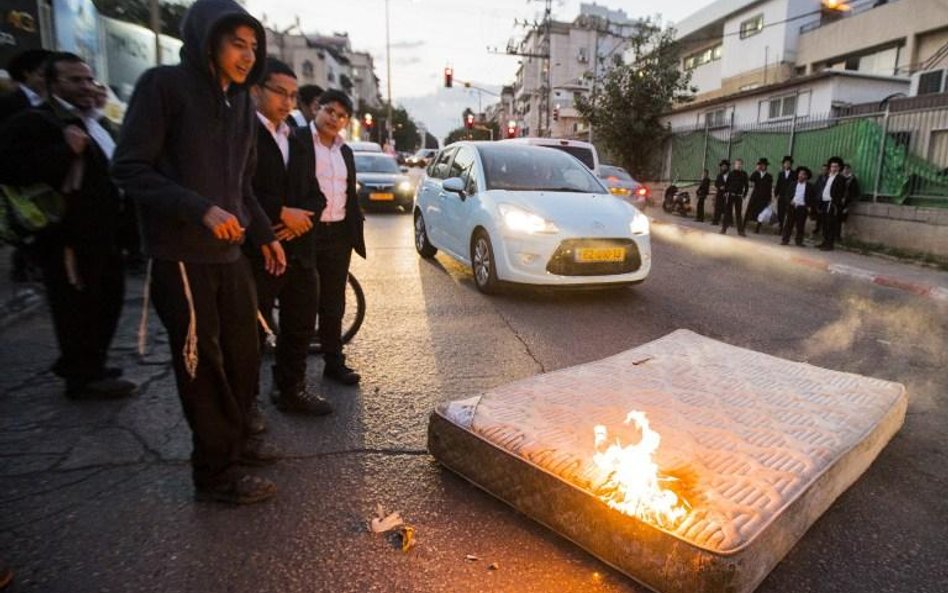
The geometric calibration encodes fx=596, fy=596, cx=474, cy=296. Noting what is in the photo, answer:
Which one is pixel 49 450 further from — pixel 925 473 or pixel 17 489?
pixel 925 473

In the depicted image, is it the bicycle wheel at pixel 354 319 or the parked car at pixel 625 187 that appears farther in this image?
the parked car at pixel 625 187

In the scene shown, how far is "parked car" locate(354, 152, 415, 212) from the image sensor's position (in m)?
15.5

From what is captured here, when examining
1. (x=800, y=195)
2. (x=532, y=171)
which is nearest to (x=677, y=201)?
(x=800, y=195)

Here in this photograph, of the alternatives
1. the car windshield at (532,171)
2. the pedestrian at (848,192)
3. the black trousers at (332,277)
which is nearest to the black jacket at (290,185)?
the black trousers at (332,277)

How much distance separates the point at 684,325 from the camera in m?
5.75

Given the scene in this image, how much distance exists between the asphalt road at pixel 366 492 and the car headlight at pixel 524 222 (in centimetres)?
118

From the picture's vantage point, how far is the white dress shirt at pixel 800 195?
12305 mm

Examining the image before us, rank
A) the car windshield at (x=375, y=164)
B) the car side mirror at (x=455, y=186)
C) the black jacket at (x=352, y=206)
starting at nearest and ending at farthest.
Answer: the black jacket at (x=352, y=206)
the car side mirror at (x=455, y=186)
the car windshield at (x=375, y=164)

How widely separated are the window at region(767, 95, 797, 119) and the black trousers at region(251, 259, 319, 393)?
18.7 meters

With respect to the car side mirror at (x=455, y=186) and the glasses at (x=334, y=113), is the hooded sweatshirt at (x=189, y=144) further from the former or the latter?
the car side mirror at (x=455, y=186)

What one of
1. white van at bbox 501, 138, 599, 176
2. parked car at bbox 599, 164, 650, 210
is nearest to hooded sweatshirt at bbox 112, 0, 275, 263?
white van at bbox 501, 138, 599, 176

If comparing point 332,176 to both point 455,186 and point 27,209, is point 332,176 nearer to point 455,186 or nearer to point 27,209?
point 27,209

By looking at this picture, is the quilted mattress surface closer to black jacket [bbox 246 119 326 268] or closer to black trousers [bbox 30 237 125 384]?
black jacket [bbox 246 119 326 268]

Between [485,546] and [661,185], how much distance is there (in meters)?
22.1
